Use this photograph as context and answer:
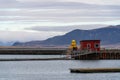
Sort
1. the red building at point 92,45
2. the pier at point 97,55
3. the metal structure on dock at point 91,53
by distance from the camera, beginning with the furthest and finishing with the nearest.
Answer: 1. the red building at point 92,45
2. the metal structure on dock at point 91,53
3. the pier at point 97,55

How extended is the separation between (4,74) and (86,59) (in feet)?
134

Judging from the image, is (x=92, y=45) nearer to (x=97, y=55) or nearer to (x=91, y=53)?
(x=97, y=55)

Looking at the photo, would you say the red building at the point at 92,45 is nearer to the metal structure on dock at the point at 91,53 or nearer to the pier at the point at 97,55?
the metal structure on dock at the point at 91,53

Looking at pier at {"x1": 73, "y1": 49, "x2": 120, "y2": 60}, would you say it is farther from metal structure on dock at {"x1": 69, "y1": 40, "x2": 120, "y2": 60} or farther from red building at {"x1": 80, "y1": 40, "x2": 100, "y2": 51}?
red building at {"x1": 80, "y1": 40, "x2": 100, "y2": 51}

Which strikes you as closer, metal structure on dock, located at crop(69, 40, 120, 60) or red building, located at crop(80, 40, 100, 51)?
metal structure on dock, located at crop(69, 40, 120, 60)

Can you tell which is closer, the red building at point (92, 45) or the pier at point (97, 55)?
the pier at point (97, 55)

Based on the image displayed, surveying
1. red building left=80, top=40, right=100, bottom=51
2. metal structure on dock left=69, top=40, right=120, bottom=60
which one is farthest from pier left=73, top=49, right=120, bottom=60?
red building left=80, top=40, right=100, bottom=51

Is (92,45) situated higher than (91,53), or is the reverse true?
(92,45)

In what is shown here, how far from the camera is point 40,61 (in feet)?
432

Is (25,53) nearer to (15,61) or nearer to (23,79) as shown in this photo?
(15,61)

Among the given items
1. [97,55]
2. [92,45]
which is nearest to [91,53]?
[97,55]

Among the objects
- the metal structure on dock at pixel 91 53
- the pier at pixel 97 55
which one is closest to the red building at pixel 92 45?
the metal structure on dock at pixel 91 53

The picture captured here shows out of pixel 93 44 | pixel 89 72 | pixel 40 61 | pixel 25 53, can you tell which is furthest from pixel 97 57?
pixel 25 53

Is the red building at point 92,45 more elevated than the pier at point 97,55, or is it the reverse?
the red building at point 92,45
